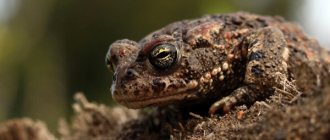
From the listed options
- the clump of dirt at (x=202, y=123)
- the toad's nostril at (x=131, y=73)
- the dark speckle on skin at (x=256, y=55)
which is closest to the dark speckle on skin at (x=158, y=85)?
the toad's nostril at (x=131, y=73)

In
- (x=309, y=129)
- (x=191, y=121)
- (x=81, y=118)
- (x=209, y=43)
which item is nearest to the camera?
(x=309, y=129)

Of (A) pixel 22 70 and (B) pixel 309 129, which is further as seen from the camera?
(A) pixel 22 70

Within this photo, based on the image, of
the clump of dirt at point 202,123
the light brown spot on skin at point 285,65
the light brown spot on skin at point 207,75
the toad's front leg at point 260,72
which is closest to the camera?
the clump of dirt at point 202,123

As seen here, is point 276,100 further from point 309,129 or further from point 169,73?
point 169,73

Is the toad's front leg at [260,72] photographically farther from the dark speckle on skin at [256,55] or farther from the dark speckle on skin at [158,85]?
the dark speckle on skin at [158,85]

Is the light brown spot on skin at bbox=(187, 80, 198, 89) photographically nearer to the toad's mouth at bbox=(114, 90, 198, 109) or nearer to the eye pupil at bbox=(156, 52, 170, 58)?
the toad's mouth at bbox=(114, 90, 198, 109)

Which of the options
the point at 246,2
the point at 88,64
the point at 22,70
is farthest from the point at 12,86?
the point at 246,2

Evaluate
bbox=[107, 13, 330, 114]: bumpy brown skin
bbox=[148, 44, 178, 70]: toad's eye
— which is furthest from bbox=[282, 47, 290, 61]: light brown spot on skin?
bbox=[148, 44, 178, 70]: toad's eye
